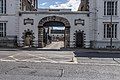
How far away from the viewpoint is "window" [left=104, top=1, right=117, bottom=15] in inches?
1852

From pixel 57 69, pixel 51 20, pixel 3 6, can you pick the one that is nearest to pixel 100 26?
pixel 51 20

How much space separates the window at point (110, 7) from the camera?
4703cm

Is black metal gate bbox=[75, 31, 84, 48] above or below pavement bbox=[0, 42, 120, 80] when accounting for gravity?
above

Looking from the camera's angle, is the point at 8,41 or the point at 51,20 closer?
the point at 8,41

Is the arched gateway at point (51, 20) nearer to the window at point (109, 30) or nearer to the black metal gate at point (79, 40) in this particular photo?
the black metal gate at point (79, 40)

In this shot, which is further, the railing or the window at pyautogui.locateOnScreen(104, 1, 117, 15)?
the railing

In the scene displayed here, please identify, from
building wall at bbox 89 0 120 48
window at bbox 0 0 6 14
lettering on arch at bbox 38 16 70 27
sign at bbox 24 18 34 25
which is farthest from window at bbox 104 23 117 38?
window at bbox 0 0 6 14

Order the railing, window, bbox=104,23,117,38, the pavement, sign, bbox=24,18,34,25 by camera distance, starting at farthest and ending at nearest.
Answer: sign, bbox=24,18,34,25 → the railing → window, bbox=104,23,117,38 → the pavement

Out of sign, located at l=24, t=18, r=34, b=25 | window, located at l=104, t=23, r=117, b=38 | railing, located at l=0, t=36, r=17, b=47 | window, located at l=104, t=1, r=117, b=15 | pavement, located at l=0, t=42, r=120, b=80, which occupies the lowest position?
pavement, located at l=0, t=42, r=120, b=80

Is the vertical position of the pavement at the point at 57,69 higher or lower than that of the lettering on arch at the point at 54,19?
lower

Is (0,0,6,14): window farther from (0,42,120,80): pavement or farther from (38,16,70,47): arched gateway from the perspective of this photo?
(0,42,120,80): pavement

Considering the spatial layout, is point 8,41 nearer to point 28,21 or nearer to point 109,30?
point 28,21

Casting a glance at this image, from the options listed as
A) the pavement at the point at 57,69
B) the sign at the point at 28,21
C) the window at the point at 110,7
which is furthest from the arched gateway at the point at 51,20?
the pavement at the point at 57,69

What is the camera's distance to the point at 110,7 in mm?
47156
